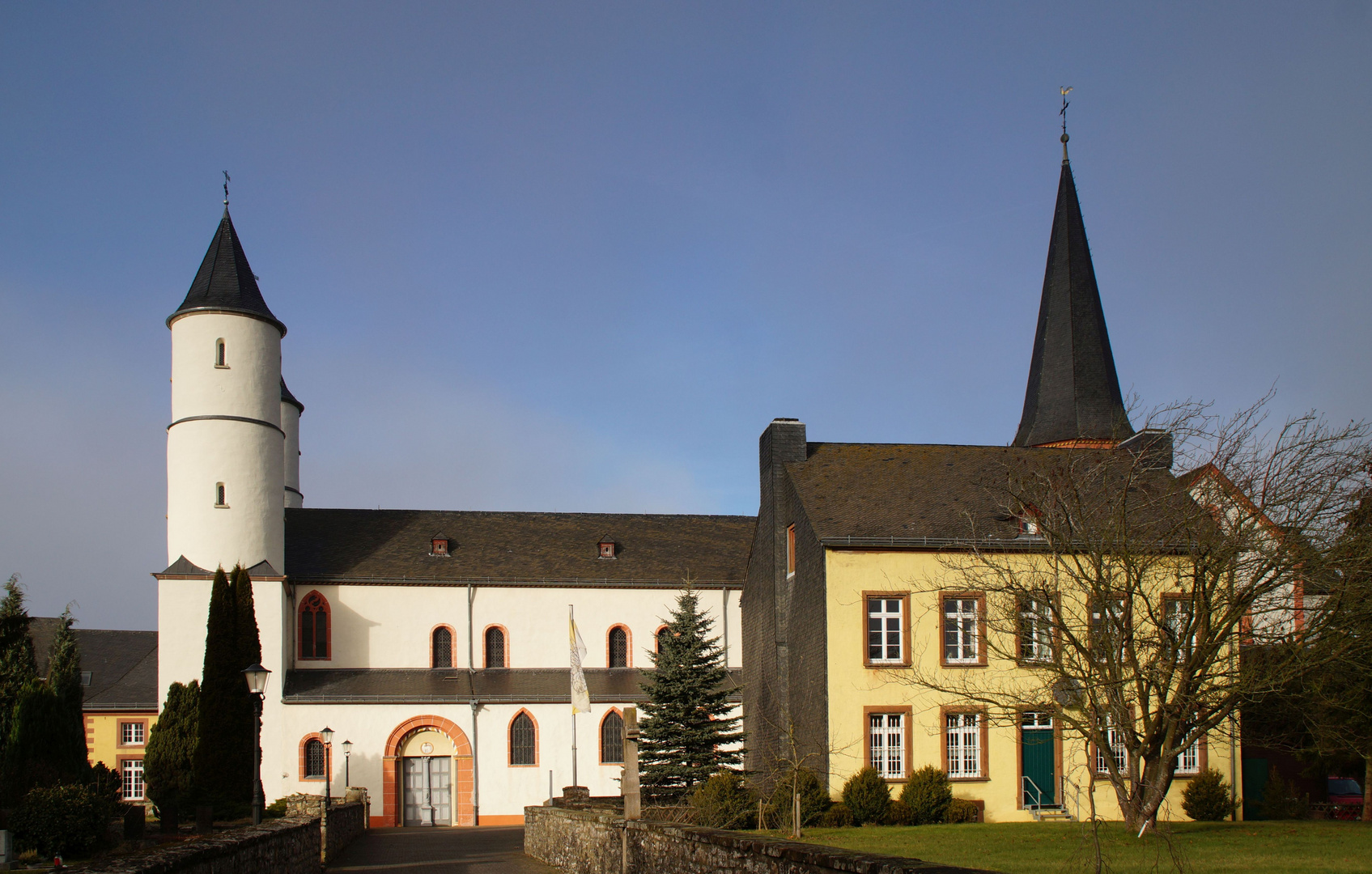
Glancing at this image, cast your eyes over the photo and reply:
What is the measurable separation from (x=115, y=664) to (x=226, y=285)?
25520 mm

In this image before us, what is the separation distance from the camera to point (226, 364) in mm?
34781

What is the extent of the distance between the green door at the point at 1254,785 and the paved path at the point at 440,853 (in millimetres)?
15860

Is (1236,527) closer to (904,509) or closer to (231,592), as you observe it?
(904,509)

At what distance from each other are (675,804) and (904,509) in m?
7.97

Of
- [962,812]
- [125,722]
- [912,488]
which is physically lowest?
[125,722]

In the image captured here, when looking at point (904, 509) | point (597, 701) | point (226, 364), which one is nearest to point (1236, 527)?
point (904, 509)

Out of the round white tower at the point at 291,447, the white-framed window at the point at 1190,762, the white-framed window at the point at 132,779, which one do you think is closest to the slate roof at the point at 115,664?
the white-framed window at the point at 132,779

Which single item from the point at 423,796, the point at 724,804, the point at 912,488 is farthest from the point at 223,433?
the point at 724,804

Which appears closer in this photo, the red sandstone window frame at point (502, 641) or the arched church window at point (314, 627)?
A: the arched church window at point (314, 627)

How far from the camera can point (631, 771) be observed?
14.7 metres

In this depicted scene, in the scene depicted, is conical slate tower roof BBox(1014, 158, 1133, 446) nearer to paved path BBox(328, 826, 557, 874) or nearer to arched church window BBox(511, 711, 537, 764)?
arched church window BBox(511, 711, 537, 764)

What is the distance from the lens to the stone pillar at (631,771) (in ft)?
46.5

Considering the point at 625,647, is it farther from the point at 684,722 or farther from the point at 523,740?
the point at 684,722

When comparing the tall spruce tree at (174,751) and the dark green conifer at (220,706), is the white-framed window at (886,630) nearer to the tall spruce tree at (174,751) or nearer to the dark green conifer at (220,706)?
the dark green conifer at (220,706)
